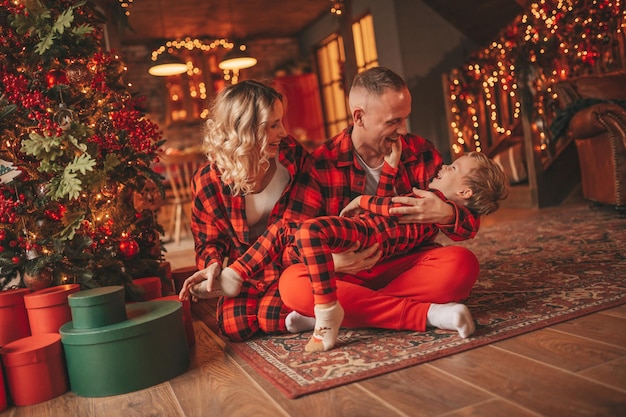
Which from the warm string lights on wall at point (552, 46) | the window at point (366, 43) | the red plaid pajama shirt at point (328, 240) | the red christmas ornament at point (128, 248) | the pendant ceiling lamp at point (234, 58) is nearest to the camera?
the red plaid pajama shirt at point (328, 240)

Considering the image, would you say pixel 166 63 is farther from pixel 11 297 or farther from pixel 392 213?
pixel 392 213

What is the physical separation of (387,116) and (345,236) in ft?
1.46

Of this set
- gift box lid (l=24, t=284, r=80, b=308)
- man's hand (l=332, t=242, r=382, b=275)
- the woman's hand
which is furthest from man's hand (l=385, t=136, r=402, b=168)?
gift box lid (l=24, t=284, r=80, b=308)

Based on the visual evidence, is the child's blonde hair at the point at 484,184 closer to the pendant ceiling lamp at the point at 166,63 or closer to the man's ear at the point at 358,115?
the man's ear at the point at 358,115

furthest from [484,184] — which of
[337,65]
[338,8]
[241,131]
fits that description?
[337,65]

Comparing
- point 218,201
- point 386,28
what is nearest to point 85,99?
point 218,201

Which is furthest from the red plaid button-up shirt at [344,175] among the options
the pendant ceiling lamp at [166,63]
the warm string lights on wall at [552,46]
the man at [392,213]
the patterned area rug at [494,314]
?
the pendant ceiling lamp at [166,63]

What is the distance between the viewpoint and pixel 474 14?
22.8 feet

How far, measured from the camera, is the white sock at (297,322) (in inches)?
81.0

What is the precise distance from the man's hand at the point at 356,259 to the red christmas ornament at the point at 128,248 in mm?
1016

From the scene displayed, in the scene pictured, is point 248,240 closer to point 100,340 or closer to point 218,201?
point 218,201

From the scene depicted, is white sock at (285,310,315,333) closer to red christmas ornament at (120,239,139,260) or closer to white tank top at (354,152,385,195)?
white tank top at (354,152,385,195)

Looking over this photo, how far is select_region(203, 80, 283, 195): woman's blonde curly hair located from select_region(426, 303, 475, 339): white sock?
714mm

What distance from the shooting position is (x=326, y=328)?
71.6 inches
